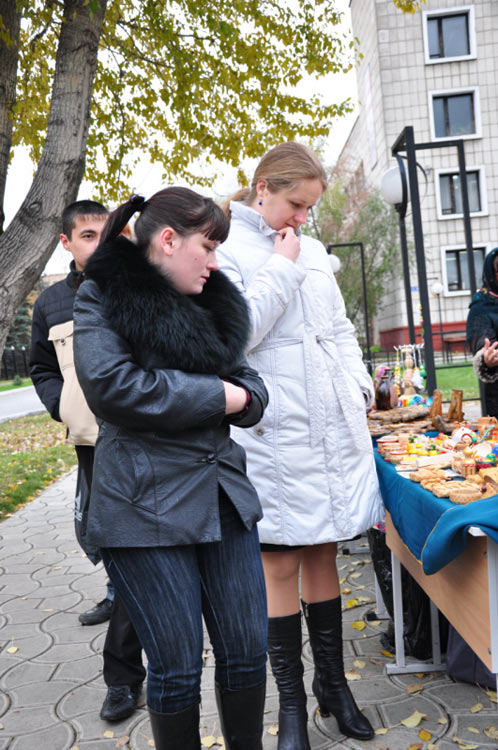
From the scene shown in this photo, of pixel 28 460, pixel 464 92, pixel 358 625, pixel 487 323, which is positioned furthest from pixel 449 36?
pixel 358 625

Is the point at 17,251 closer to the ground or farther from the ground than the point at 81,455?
farther from the ground

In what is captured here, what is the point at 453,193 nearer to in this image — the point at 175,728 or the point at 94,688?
the point at 94,688

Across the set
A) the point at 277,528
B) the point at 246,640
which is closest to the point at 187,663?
the point at 246,640

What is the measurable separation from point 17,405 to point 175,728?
73.2 ft

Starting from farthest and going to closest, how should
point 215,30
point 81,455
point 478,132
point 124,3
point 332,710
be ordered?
point 478,132 → point 124,3 → point 215,30 → point 81,455 → point 332,710

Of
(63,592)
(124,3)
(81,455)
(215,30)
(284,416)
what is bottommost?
(63,592)

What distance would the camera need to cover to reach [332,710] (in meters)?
2.42

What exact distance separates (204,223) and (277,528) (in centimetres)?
108

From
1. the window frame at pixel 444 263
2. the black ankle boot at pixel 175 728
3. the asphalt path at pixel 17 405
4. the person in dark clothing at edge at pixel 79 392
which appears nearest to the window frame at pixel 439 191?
the window frame at pixel 444 263

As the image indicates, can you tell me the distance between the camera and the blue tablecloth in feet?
5.69

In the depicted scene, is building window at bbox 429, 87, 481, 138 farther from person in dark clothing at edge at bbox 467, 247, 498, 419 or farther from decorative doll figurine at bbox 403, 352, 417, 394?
person in dark clothing at edge at bbox 467, 247, 498, 419

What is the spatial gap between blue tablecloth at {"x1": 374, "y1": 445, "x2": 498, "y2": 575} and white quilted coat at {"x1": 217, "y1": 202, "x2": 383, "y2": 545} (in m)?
0.14

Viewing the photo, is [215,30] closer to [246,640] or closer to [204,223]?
[204,223]

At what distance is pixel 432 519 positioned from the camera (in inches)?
79.3
